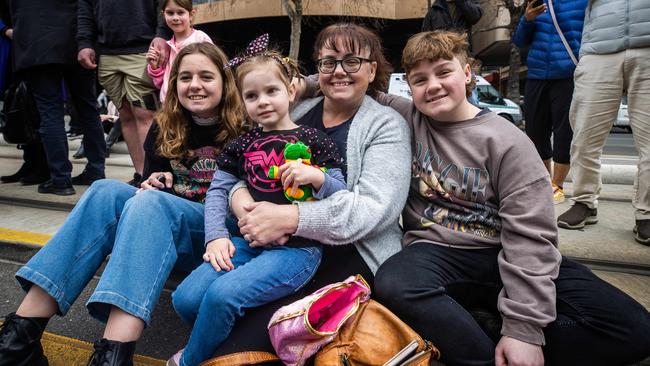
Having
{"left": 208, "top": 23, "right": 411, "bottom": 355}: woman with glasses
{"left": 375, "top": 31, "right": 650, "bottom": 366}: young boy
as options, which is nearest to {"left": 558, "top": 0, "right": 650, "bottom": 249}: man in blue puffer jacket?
{"left": 375, "top": 31, "right": 650, "bottom": 366}: young boy

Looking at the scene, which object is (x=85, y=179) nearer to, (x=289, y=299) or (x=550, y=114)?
(x=289, y=299)

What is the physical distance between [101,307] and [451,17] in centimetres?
337

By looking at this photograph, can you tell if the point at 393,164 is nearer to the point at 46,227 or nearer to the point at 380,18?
the point at 46,227

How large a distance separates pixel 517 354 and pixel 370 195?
742mm

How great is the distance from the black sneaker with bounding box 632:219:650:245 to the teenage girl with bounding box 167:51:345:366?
1842mm

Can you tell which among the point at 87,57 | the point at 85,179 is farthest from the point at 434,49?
the point at 85,179

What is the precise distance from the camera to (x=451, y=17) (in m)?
3.73

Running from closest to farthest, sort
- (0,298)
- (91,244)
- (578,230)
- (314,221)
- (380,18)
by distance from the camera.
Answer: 1. (314,221)
2. (91,244)
3. (0,298)
4. (578,230)
5. (380,18)

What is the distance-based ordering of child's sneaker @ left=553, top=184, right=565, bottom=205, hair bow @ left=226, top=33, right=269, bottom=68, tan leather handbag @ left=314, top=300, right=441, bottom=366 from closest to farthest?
1. tan leather handbag @ left=314, top=300, right=441, bottom=366
2. hair bow @ left=226, top=33, right=269, bottom=68
3. child's sneaker @ left=553, top=184, right=565, bottom=205

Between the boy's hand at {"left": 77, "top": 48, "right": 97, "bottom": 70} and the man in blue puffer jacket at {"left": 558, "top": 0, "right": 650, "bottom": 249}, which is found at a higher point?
the boy's hand at {"left": 77, "top": 48, "right": 97, "bottom": 70}

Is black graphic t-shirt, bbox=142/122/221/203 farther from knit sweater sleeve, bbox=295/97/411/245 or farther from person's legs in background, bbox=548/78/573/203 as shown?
person's legs in background, bbox=548/78/573/203

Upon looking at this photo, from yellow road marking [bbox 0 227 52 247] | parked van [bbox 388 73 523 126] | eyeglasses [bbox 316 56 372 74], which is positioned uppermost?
eyeglasses [bbox 316 56 372 74]

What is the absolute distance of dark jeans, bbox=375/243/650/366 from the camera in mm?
1484

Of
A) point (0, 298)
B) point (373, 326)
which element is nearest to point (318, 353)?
point (373, 326)
